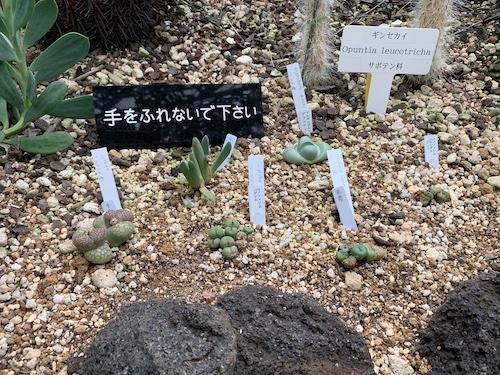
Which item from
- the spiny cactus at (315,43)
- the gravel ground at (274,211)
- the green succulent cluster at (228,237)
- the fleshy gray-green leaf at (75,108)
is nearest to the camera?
the gravel ground at (274,211)

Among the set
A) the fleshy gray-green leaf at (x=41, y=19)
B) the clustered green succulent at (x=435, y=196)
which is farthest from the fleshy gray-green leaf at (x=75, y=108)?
the clustered green succulent at (x=435, y=196)

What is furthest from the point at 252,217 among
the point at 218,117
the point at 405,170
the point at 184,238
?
the point at 405,170

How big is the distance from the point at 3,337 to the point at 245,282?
24.5 inches

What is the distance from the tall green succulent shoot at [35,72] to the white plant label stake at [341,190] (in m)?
0.77

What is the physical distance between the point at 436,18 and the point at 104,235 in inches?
57.2

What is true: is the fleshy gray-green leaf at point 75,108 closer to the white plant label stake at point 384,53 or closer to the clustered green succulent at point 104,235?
the clustered green succulent at point 104,235

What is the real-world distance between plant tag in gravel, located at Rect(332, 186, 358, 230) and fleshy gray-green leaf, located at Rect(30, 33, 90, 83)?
0.86 meters

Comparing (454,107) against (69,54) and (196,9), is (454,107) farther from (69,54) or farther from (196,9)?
(69,54)

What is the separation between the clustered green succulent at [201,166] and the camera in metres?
1.98

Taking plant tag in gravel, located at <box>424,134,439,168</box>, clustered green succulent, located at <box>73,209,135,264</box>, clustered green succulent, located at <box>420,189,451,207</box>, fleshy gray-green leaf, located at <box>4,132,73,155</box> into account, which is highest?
fleshy gray-green leaf, located at <box>4,132,73,155</box>

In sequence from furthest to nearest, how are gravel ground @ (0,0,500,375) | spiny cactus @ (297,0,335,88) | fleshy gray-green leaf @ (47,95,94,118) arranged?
spiny cactus @ (297,0,335,88) < fleshy gray-green leaf @ (47,95,94,118) < gravel ground @ (0,0,500,375)

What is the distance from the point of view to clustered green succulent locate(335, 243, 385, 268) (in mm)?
1883

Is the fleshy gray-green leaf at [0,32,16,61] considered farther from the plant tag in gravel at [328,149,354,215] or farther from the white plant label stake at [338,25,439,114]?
the white plant label stake at [338,25,439,114]

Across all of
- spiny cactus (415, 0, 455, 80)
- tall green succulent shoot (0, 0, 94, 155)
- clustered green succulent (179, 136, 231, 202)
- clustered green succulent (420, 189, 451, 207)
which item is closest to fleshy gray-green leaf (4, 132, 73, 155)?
tall green succulent shoot (0, 0, 94, 155)
